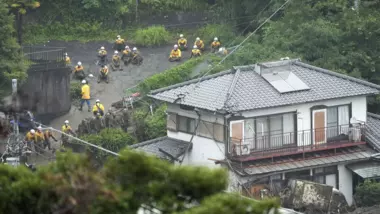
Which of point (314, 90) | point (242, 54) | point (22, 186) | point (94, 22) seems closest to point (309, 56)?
point (242, 54)

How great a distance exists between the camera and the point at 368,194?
38156mm

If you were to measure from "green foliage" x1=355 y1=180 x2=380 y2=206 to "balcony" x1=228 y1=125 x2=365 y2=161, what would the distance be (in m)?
1.75

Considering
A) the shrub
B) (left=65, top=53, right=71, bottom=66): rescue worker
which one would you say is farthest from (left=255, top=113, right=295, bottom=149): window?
the shrub

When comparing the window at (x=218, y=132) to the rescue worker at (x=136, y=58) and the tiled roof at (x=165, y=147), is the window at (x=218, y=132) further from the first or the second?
the rescue worker at (x=136, y=58)

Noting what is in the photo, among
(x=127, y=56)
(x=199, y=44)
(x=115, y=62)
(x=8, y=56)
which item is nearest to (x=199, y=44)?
(x=199, y=44)

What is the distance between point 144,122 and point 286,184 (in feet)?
25.1

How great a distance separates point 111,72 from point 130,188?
33974 millimetres

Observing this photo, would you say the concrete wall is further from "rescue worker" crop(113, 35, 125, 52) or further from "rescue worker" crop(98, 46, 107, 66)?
"rescue worker" crop(113, 35, 125, 52)

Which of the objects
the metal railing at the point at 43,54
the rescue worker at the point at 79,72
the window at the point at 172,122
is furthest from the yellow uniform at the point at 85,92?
the window at the point at 172,122

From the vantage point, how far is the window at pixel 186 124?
39.6 meters

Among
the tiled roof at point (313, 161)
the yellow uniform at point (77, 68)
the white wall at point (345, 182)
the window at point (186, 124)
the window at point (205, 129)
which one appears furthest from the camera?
the yellow uniform at point (77, 68)

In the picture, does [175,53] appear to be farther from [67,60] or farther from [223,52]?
[67,60]

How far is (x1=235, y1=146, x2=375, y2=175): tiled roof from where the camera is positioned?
37.8 meters

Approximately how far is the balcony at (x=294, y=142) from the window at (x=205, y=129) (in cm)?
91
